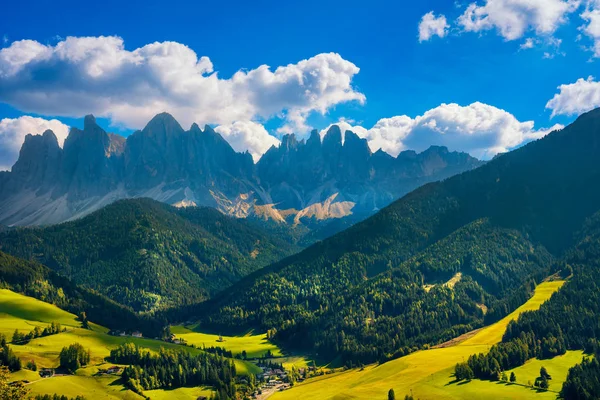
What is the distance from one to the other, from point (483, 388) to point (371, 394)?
35.7 m

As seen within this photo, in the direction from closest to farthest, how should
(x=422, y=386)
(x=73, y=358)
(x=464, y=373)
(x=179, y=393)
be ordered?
(x=422, y=386), (x=464, y=373), (x=73, y=358), (x=179, y=393)

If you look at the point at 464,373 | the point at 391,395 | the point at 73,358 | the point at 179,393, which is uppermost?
the point at 73,358

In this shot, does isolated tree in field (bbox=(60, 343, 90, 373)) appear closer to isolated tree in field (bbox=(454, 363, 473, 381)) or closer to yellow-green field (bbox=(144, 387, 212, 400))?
yellow-green field (bbox=(144, 387, 212, 400))

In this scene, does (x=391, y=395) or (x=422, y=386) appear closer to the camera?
(x=391, y=395)

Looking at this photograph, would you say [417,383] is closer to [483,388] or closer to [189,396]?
[483,388]

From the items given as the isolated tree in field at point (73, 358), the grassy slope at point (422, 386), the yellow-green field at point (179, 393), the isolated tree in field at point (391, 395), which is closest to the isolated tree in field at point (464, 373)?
the grassy slope at point (422, 386)

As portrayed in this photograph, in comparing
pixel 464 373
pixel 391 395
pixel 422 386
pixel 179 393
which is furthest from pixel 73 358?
pixel 464 373

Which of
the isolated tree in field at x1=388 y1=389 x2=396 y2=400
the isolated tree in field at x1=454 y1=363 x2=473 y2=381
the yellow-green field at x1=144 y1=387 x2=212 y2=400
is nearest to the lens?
the isolated tree in field at x1=388 y1=389 x2=396 y2=400

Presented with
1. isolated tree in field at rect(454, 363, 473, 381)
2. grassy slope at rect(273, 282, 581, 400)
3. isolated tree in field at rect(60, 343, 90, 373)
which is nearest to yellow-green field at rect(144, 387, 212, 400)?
isolated tree in field at rect(60, 343, 90, 373)

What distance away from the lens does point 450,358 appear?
198 m

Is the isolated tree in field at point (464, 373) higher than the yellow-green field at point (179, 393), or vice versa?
the yellow-green field at point (179, 393)

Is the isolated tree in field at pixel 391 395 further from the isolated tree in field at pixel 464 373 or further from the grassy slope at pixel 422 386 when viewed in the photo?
the isolated tree in field at pixel 464 373

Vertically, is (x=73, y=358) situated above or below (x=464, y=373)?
above

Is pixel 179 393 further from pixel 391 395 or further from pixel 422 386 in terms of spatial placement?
pixel 422 386
